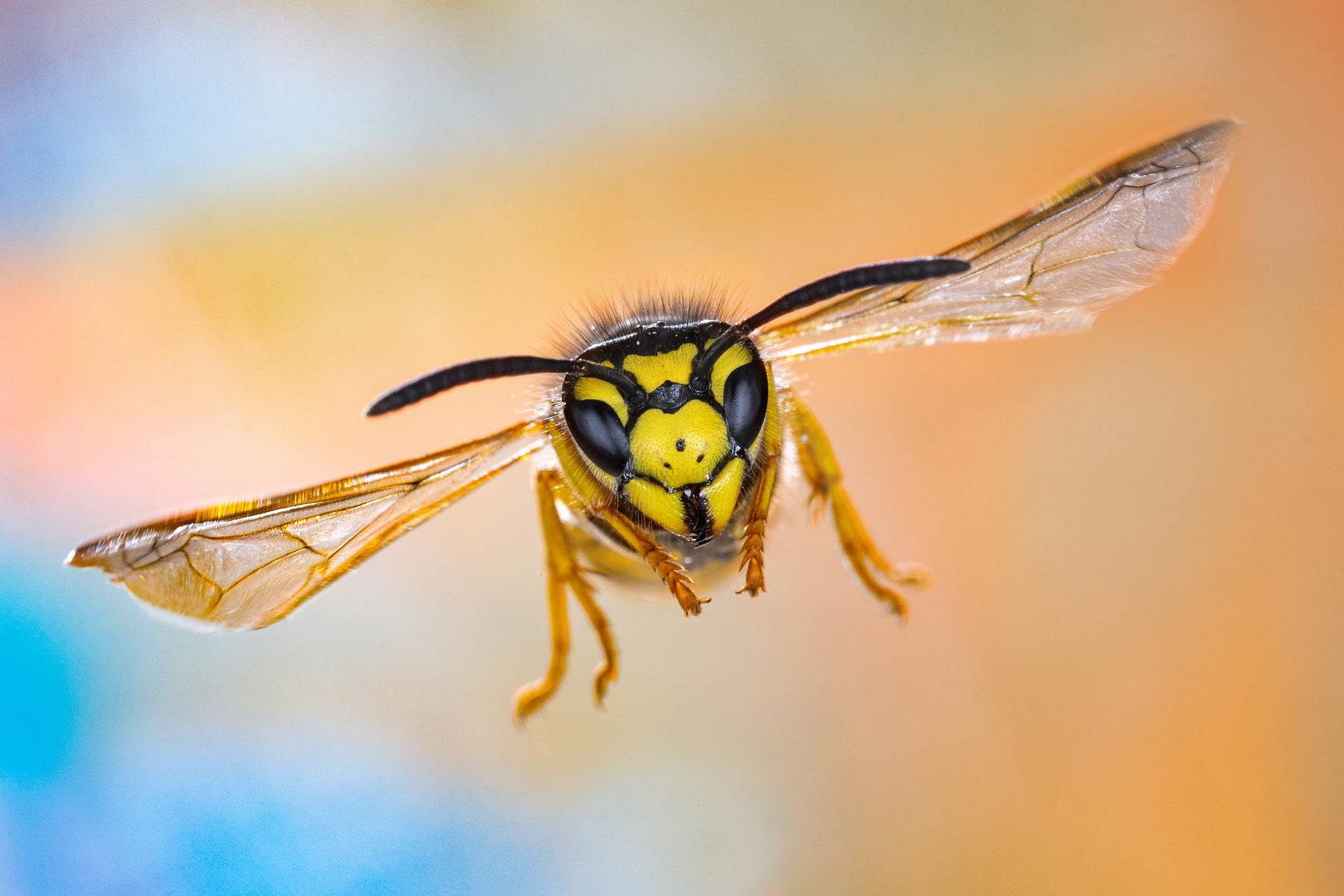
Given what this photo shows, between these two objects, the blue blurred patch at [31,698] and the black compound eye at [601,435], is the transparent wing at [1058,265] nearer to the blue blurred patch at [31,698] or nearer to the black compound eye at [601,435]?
the black compound eye at [601,435]

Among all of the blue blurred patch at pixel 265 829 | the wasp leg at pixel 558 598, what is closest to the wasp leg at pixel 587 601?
the wasp leg at pixel 558 598

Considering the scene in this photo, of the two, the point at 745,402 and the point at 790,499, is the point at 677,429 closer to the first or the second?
the point at 745,402

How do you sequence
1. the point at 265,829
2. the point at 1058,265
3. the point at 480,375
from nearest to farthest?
1. the point at 480,375
2. the point at 1058,265
3. the point at 265,829

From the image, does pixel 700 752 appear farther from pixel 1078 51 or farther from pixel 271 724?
pixel 1078 51

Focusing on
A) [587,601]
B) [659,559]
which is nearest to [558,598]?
[587,601]

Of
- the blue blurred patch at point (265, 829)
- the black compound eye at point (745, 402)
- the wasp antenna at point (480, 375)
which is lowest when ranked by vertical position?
the blue blurred patch at point (265, 829)
